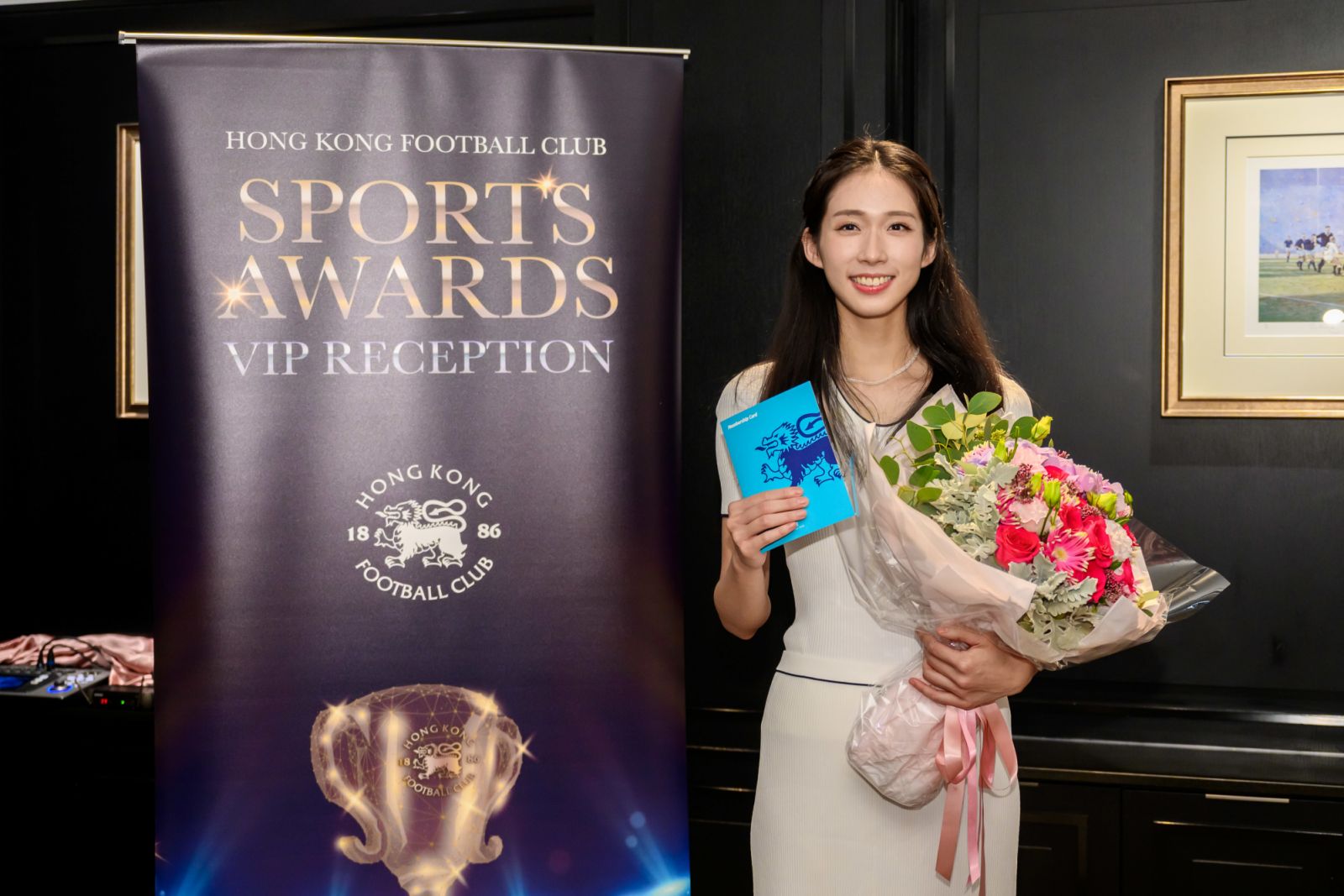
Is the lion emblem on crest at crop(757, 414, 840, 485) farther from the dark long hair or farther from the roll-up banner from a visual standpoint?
the roll-up banner

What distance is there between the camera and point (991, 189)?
2.79 meters

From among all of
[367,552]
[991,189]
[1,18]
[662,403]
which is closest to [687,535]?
[662,403]

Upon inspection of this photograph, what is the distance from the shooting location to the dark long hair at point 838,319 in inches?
69.2

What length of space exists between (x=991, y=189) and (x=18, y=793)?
296 cm

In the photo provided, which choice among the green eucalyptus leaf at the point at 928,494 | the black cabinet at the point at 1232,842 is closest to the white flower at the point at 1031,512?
the green eucalyptus leaf at the point at 928,494

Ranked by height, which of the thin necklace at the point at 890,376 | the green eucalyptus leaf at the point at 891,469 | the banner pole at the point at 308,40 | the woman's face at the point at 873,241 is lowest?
the green eucalyptus leaf at the point at 891,469

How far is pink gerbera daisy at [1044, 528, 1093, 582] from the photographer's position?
1382 mm

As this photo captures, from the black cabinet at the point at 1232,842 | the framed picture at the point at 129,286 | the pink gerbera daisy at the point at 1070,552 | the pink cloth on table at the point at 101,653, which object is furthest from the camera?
the framed picture at the point at 129,286

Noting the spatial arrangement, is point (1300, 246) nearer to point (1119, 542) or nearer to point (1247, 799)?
point (1247, 799)

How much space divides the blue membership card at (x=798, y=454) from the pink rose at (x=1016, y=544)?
256 mm

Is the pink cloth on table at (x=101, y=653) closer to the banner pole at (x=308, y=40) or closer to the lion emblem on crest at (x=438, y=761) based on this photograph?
the lion emblem on crest at (x=438, y=761)

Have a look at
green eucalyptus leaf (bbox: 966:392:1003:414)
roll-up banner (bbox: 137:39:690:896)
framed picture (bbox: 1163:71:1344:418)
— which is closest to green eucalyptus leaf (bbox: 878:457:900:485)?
green eucalyptus leaf (bbox: 966:392:1003:414)

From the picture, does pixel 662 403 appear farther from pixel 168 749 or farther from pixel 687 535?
pixel 168 749

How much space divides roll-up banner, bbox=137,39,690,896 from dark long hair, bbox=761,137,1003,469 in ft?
1.18
